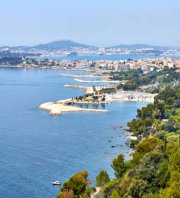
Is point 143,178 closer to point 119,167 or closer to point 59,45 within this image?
point 119,167

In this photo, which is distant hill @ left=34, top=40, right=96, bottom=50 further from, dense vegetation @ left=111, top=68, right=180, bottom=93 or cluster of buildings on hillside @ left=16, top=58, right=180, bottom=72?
dense vegetation @ left=111, top=68, right=180, bottom=93

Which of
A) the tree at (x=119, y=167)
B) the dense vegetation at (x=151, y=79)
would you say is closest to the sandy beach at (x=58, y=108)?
the dense vegetation at (x=151, y=79)

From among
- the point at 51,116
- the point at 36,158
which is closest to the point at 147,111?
the point at 51,116

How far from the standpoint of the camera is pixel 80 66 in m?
83.4

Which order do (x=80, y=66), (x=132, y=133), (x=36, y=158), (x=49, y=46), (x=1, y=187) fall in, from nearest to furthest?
(x=1, y=187), (x=36, y=158), (x=132, y=133), (x=80, y=66), (x=49, y=46)

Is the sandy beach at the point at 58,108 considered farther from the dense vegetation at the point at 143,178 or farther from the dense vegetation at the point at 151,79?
the dense vegetation at the point at 143,178

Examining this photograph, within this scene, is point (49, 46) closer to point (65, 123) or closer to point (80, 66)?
point (80, 66)

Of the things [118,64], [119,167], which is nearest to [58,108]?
[119,167]

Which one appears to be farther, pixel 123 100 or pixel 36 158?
pixel 123 100

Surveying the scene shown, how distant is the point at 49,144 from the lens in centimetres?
2422

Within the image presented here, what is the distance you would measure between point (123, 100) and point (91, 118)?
9952 mm

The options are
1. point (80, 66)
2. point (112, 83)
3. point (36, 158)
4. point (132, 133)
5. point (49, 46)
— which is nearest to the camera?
point (36, 158)

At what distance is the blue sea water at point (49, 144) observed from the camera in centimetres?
1852

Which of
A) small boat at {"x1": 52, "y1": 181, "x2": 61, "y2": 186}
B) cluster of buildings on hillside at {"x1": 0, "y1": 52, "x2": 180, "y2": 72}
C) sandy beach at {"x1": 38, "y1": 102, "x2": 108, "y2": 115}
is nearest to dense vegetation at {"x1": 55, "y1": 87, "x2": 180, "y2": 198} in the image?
small boat at {"x1": 52, "y1": 181, "x2": 61, "y2": 186}
